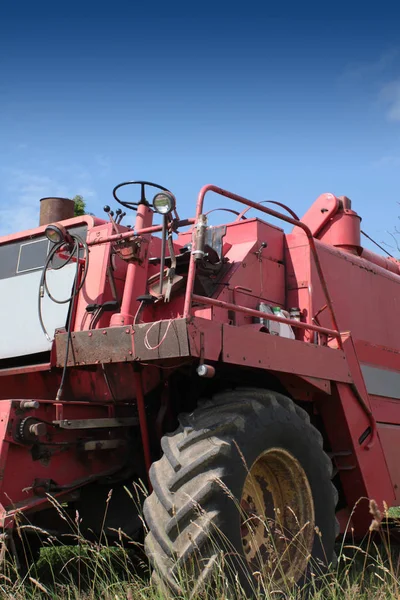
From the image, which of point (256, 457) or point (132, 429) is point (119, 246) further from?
point (256, 457)

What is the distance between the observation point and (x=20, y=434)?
404 centimetres

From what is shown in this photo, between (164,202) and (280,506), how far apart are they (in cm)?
219

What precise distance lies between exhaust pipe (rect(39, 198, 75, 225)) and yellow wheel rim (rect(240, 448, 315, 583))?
2.97 meters

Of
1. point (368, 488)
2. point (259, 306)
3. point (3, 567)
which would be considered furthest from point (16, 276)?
point (368, 488)

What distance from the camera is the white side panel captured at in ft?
16.7

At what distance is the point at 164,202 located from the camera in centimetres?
441

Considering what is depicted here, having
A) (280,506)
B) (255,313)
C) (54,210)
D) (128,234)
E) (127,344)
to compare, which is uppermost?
(54,210)

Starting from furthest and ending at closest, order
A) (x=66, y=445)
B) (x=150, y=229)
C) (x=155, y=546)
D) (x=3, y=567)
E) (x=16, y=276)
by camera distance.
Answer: (x=16, y=276)
(x=150, y=229)
(x=66, y=445)
(x=3, y=567)
(x=155, y=546)

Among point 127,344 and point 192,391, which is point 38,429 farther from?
point 192,391

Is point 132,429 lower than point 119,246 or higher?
lower

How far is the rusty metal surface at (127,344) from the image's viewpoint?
12.8ft

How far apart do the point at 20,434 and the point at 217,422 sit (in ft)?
3.90

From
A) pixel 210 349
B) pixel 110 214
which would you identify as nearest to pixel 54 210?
pixel 110 214

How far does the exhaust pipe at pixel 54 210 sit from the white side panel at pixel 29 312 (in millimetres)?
739
